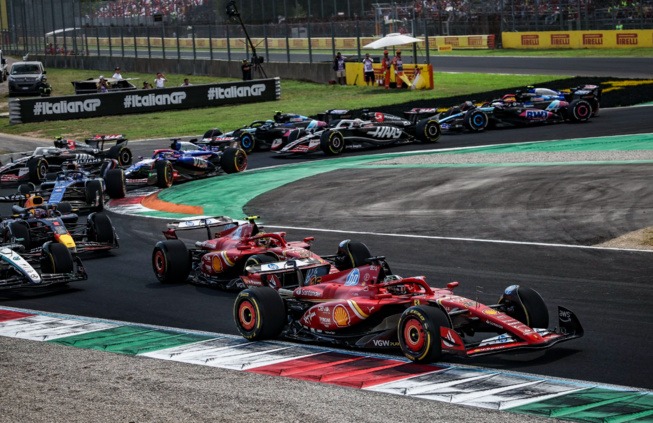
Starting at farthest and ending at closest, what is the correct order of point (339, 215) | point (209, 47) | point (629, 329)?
1. point (209, 47)
2. point (339, 215)
3. point (629, 329)

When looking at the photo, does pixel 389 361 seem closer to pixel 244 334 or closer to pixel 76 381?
pixel 244 334

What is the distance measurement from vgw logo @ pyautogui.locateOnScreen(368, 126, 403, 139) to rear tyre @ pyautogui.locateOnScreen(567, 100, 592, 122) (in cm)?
594

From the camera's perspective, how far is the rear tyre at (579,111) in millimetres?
30375

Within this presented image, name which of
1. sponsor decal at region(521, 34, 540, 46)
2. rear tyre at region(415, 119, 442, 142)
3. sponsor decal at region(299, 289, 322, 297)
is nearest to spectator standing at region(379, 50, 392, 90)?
rear tyre at region(415, 119, 442, 142)

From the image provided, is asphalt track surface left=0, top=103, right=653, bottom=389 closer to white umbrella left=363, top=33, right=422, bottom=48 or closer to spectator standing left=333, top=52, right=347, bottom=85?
white umbrella left=363, top=33, right=422, bottom=48

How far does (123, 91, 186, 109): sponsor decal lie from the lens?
4334 cm

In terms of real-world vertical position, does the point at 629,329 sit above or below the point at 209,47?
below

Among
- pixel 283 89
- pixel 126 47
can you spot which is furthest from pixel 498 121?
pixel 126 47

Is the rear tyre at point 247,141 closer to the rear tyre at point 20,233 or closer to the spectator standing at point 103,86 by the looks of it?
the rear tyre at point 20,233

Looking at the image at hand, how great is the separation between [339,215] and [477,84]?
27352 mm

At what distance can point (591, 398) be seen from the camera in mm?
7828

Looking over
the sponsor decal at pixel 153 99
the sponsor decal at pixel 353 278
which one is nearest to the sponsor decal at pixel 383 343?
the sponsor decal at pixel 353 278

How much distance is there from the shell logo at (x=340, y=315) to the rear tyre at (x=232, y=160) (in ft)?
52.6

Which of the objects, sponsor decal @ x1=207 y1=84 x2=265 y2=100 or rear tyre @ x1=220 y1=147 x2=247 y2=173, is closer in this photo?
rear tyre @ x1=220 y1=147 x2=247 y2=173
